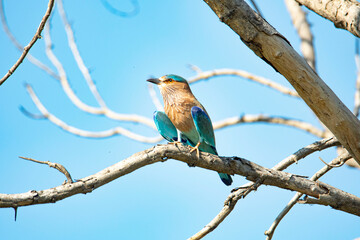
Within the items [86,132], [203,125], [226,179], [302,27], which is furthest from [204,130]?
[302,27]

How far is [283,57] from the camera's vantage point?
3.70 m

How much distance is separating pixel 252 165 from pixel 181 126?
1.74m

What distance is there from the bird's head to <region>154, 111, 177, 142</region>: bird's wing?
0.37 metres

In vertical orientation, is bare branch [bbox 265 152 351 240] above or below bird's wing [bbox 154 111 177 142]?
below

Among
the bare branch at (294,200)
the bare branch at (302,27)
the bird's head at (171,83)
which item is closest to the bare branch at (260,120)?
the bare branch at (302,27)

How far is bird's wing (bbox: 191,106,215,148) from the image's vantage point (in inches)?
215

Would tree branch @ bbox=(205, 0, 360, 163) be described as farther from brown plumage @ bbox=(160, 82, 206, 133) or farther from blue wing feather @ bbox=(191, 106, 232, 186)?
brown plumage @ bbox=(160, 82, 206, 133)

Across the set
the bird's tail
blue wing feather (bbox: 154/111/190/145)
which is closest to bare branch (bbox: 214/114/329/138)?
blue wing feather (bbox: 154/111/190/145)

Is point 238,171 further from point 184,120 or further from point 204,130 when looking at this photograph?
point 184,120

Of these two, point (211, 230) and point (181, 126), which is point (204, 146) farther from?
point (211, 230)

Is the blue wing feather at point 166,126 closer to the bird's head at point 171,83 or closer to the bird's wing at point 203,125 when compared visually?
the bird's head at point 171,83

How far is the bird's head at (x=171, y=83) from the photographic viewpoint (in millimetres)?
6238

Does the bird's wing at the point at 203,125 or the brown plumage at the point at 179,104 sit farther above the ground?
the brown plumage at the point at 179,104

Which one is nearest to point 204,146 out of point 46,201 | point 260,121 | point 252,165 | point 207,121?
point 207,121
